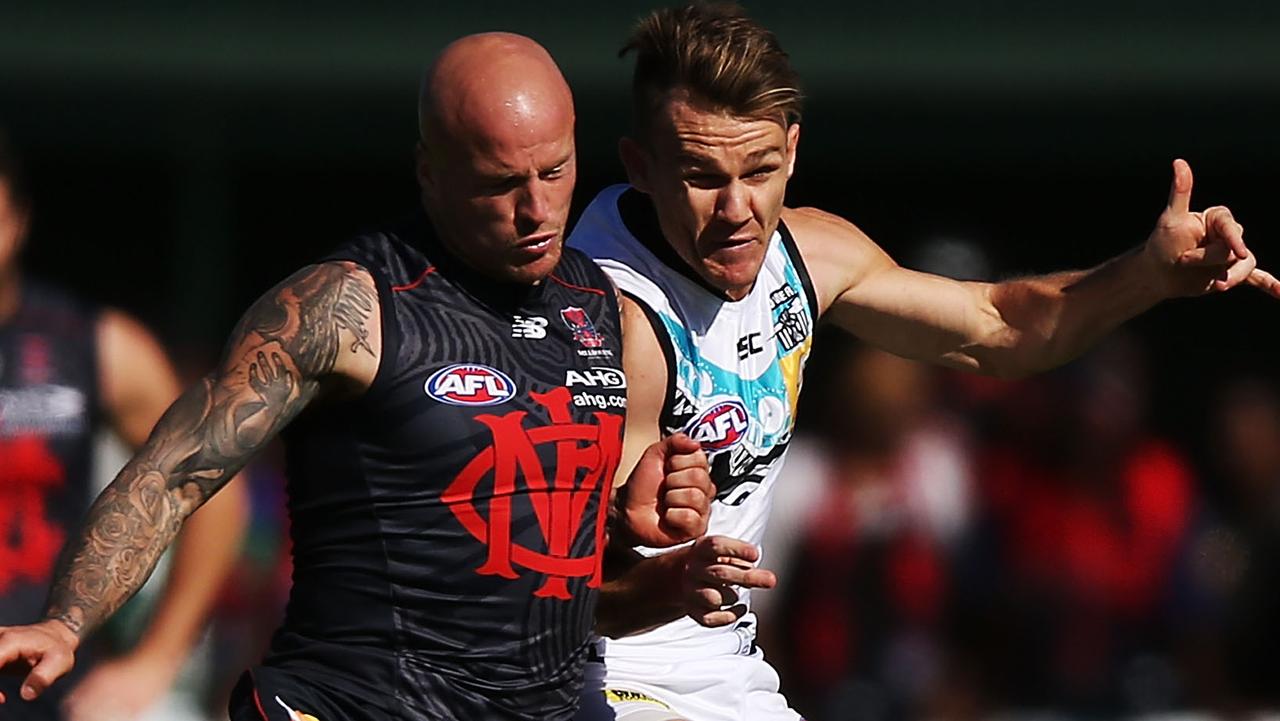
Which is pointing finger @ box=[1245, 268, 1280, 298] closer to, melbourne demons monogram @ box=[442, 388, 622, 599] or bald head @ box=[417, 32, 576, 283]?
melbourne demons monogram @ box=[442, 388, 622, 599]

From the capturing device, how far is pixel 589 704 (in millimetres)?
4258

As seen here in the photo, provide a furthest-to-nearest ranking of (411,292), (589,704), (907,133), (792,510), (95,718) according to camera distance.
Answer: (907,133), (792,510), (95,718), (589,704), (411,292)

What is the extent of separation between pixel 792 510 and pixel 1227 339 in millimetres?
4353

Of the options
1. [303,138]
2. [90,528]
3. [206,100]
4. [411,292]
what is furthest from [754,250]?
[303,138]

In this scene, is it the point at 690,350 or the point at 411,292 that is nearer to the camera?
the point at 411,292

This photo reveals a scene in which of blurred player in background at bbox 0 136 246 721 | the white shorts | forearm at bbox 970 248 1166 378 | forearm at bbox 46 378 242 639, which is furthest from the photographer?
blurred player in background at bbox 0 136 246 721

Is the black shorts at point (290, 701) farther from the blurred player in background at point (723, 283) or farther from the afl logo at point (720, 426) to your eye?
the afl logo at point (720, 426)

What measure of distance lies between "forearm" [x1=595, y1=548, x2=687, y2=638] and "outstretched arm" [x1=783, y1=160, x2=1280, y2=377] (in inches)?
33.8

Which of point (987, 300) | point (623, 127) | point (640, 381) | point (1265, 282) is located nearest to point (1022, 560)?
point (623, 127)

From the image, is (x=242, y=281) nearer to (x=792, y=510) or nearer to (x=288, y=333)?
(x=792, y=510)

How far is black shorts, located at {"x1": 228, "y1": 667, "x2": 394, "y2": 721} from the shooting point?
3688mm

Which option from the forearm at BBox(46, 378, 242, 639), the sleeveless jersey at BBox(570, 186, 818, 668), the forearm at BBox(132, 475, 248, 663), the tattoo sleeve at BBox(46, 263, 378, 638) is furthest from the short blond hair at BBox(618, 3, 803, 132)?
the forearm at BBox(132, 475, 248, 663)

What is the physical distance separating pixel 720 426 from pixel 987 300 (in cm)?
89

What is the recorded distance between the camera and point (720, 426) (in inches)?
177
